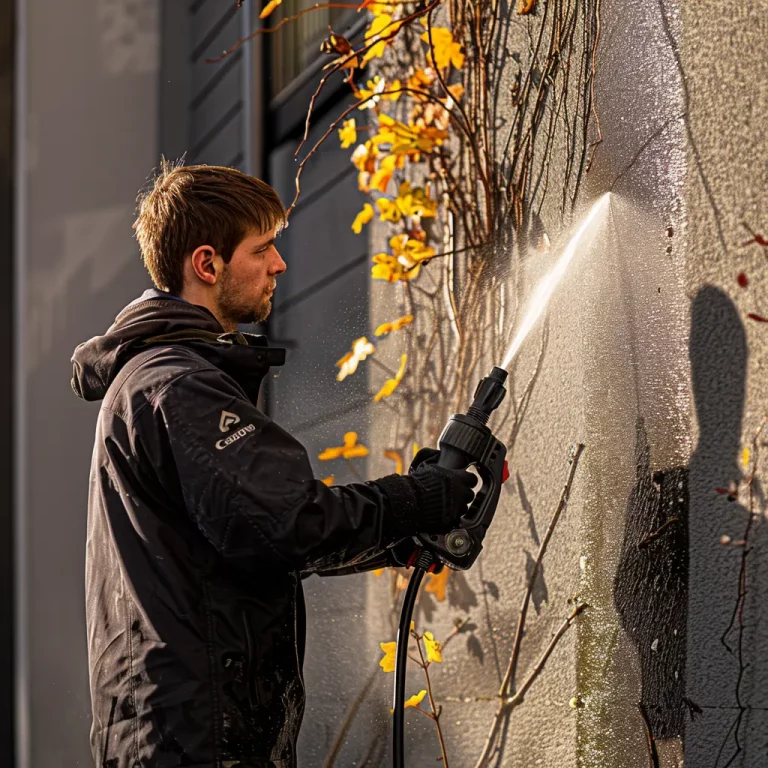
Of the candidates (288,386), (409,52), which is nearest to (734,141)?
(409,52)

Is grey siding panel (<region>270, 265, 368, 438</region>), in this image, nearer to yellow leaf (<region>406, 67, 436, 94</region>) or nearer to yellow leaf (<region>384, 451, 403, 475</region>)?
yellow leaf (<region>384, 451, 403, 475</region>)

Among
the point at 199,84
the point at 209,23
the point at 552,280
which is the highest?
the point at 209,23

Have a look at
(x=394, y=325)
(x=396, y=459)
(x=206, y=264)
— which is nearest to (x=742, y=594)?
(x=206, y=264)

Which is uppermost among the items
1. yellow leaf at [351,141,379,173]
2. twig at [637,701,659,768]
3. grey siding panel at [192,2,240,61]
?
grey siding panel at [192,2,240,61]

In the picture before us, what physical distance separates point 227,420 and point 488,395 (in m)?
0.55

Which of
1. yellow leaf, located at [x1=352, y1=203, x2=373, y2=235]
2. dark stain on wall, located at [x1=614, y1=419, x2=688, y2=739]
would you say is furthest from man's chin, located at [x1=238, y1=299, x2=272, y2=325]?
yellow leaf, located at [x1=352, y1=203, x2=373, y2=235]

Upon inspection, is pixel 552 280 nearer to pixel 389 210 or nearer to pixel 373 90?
pixel 389 210

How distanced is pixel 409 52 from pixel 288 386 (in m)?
1.12

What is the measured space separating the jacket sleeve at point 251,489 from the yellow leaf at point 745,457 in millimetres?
619

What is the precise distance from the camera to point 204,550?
193 cm

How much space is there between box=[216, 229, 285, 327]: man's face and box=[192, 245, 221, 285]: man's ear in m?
0.02

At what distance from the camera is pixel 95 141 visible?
184 inches

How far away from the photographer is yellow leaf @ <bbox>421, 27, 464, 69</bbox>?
293 centimetres

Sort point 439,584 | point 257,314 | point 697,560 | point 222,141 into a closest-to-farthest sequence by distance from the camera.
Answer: point 697,560
point 257,314
point 439,584
point 222,141
